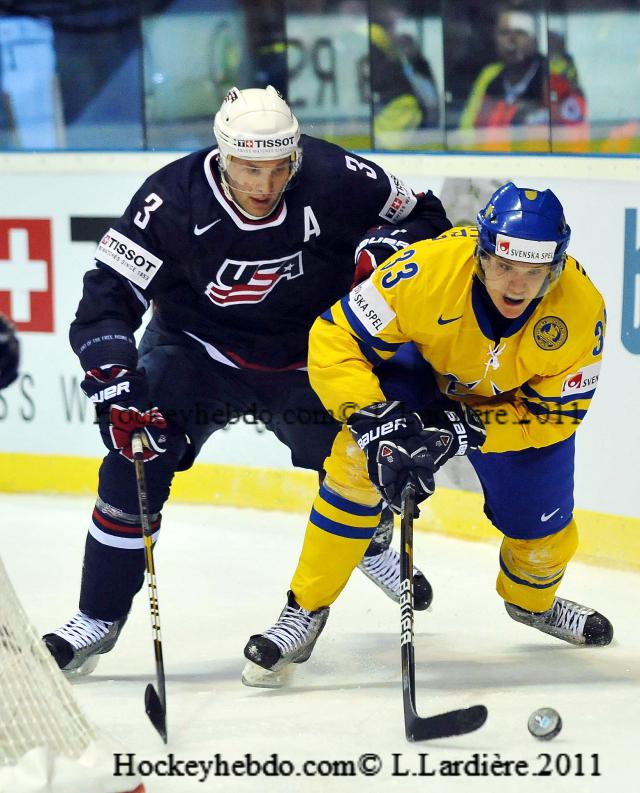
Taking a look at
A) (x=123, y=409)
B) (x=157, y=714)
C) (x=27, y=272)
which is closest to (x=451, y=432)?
(x=123, y=409)

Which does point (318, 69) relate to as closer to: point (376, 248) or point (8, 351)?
point (376, 248)

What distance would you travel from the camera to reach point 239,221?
2.92m

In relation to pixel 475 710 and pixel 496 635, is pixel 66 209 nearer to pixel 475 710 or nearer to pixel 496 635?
pixel 496 635

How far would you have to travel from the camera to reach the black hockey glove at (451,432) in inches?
104

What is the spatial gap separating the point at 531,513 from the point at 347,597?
2.93 ft

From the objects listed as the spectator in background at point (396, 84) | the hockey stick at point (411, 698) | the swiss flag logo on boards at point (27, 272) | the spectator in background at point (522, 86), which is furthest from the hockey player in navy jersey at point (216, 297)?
the spectator in background at point (396, 84)

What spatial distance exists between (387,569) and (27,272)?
197cm

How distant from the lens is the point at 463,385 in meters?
2.84

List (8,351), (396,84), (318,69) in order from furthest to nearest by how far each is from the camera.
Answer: (318,69), (396,84), (8,351)

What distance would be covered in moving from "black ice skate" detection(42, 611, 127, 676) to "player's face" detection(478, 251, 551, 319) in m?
1.13

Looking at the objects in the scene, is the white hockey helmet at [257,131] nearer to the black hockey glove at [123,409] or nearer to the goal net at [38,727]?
the black hockey glove at [123,409]

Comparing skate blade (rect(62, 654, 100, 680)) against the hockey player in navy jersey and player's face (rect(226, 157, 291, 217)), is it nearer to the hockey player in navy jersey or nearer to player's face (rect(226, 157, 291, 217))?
the hockey player in navy jersey

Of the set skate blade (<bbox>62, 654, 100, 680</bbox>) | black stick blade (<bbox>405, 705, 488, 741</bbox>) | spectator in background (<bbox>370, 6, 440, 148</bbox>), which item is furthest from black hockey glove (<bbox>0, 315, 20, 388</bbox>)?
spectator in background (<bbox>370, 6, 440, 148</bbox>)

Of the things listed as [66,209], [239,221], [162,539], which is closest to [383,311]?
[239,221]
